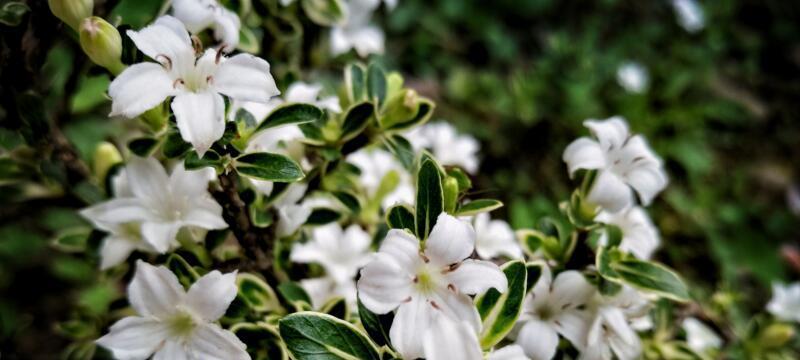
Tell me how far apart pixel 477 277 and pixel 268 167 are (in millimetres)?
288

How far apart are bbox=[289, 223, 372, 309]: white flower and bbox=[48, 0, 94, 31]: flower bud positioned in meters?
0.46

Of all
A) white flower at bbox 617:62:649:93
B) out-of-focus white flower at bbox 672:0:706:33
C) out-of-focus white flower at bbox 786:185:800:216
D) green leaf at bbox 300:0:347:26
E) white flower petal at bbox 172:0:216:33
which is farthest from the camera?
out-of-focus white flower at bbox 672:0:706:33

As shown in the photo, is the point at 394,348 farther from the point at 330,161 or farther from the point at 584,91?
the point at 584,91

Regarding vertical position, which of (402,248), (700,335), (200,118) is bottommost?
(700,335)

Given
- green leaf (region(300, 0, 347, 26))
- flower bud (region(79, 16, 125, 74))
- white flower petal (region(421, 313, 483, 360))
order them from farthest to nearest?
green leaf (region(300, 0, 347, 26))
flower bud (region(79, 16, 125, 74))
white flower petal (region(421, 313, 483, 360))

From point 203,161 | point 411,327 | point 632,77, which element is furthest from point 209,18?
point 632,77

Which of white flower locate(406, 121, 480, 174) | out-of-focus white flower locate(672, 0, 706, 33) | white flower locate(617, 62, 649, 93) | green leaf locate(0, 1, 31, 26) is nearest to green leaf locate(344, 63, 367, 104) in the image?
white flower locate(406, 121, 480, 174)

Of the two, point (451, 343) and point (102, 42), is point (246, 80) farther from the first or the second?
point (451, 343)

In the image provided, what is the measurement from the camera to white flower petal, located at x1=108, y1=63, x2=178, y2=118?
73 centimetres

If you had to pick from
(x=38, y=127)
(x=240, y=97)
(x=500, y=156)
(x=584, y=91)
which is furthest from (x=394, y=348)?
(x=584, y=91)

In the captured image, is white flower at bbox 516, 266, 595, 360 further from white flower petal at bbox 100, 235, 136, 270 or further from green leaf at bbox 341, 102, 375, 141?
white flower petal at bbox 100, 235, 136, 270

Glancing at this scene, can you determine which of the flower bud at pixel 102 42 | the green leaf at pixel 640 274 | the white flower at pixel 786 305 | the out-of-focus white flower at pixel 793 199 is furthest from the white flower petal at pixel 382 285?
the out-of-focus white flower at pixel 793 199

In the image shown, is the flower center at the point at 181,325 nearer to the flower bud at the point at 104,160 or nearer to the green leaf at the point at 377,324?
the green leaf at the point at 377,324

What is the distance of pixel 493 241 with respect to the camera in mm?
1118
